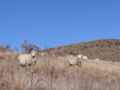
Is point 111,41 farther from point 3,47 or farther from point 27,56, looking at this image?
point 27,56

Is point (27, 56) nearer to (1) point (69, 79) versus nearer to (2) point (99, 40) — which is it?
(1) point (69, 79)

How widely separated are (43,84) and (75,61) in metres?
9.52

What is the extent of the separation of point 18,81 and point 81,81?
1.52 meters

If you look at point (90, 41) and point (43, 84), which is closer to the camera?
point (43, 84)

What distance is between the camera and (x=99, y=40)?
49438mm

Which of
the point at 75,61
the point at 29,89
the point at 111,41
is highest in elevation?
the point at 111,41

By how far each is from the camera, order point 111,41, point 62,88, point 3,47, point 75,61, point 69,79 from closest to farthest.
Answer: point 62,88 < point 69,79 < point 75,61 < point 3,47 < point 111,41

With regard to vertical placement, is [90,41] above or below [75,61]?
above

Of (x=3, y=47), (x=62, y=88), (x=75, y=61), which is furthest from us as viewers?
(x=3, y=47)

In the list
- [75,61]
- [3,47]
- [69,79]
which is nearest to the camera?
[69,79]

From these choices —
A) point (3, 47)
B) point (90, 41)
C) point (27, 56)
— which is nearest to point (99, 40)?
point (90, 41)

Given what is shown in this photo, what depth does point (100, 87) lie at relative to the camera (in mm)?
8602

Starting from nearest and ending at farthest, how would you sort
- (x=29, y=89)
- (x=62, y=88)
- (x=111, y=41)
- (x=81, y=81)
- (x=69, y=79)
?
(x=29, y=89) → (x=62, y=88) → (x=81, y=81) → (x=69, y=79) → (x=111, y=41)

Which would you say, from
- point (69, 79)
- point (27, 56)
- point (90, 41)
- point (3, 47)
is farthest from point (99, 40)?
point (69, 79)
